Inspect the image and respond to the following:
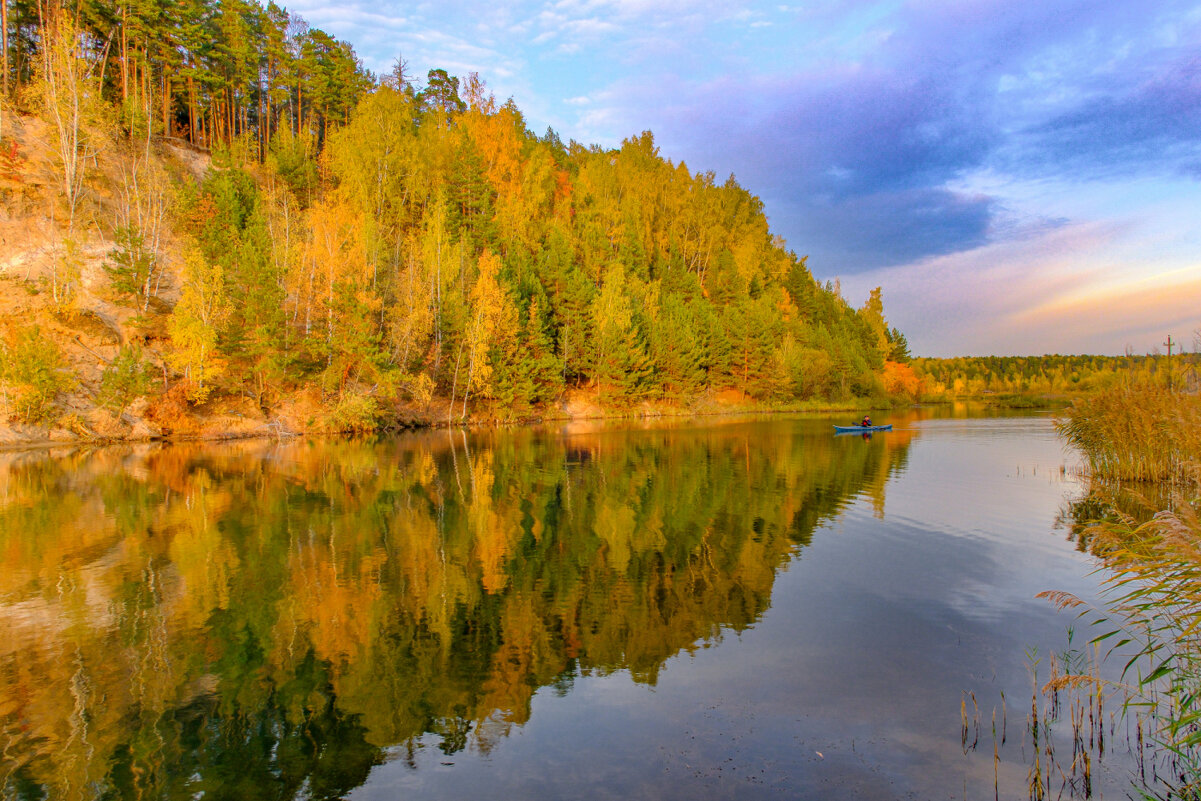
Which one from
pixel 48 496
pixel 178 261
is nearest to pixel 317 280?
pixel 178 261

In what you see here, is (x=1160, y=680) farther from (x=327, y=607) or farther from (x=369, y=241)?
(x=369, y=241)

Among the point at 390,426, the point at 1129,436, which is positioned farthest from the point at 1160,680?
the point at 390,426

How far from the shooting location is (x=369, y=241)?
50.8 metres

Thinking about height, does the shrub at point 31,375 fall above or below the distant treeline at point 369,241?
below

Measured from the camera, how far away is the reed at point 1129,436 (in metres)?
20.3

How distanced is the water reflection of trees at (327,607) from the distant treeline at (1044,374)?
987cm

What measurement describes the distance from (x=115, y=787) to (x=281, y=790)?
5.17ft

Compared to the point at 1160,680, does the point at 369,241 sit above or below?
above

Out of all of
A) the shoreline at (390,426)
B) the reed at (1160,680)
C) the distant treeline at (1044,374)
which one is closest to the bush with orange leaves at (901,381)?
the distant treeline at (1044,374)

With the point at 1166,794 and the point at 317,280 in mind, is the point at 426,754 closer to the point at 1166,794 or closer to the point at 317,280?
the point at 1166,794

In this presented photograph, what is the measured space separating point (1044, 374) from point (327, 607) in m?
196

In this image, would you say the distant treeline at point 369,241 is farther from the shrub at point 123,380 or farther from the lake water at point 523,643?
the lake water at point 523,643

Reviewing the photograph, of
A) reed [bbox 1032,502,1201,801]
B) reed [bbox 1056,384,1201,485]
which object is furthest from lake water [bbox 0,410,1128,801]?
reed [bbox 1056,384,1201,485]

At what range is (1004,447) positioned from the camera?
127ft
